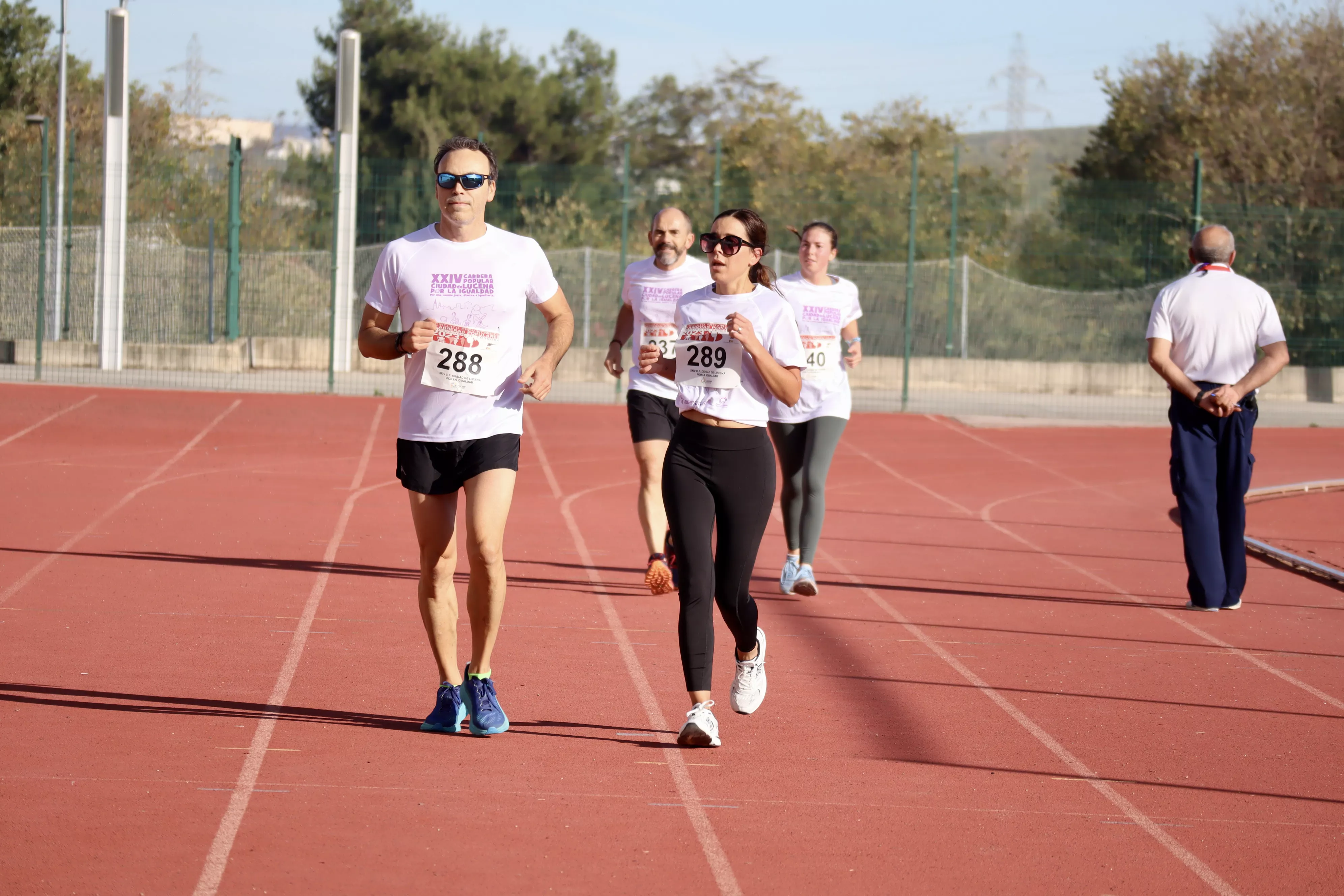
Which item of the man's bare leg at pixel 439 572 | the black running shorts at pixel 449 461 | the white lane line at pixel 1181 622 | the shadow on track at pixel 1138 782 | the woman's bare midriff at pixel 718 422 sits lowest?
the shadow on track at pixel 1138 782

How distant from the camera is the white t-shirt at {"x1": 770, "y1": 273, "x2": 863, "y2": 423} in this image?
27.5 feet

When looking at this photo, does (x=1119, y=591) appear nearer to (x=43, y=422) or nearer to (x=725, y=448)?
(x=725, y=448)

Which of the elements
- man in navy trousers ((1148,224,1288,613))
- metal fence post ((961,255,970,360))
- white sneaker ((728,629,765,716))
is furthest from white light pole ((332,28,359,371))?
white sneaker ((728,629,765,716))

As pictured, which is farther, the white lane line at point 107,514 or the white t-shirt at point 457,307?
the white lane line at point 107,514

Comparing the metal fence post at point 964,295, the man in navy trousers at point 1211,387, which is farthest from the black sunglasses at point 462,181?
the metal fence post at point 964,295

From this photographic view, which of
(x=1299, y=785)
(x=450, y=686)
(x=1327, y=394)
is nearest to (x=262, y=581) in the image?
(x=450, y=686)

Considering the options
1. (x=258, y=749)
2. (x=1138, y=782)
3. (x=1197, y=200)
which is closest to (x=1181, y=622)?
(x=1138, y=782)

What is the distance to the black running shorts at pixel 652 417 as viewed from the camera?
8188 mm

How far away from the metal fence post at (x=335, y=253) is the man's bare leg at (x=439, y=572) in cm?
1403

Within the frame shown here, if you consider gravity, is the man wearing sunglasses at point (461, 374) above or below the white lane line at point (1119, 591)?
above

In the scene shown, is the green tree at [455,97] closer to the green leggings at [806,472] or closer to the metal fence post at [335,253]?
the metal fence post at [335,253]

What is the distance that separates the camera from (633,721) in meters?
5.68

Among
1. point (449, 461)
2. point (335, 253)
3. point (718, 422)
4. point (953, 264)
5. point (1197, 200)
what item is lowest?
point (449, 461)

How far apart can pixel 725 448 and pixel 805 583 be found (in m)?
3.15
